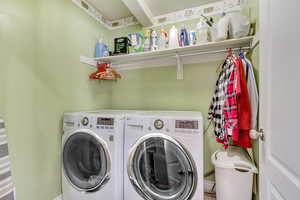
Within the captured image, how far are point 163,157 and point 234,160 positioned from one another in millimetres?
609

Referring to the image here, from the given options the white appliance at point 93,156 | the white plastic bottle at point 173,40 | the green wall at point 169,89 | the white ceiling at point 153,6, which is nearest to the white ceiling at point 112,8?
the white ceiling at point 153,6

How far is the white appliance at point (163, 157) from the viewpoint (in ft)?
3.34

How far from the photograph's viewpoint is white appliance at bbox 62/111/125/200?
1200mm

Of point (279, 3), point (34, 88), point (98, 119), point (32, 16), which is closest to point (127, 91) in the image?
point (98, 119)

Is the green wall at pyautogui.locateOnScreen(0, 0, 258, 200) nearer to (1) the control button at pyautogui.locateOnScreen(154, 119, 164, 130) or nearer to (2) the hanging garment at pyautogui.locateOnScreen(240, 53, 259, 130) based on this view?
(2) the hanging garment at pyautogui.locateOnScreen(240, 53, 259, 130)

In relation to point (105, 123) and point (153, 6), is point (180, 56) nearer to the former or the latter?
point (153, 6)

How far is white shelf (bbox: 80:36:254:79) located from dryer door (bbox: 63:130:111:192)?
1021mm

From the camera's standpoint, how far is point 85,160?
54.2 inches

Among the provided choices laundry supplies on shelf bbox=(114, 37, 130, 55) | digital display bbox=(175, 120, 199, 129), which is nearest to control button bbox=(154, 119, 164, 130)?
digital display bbox=(175, 120, 199, 129)

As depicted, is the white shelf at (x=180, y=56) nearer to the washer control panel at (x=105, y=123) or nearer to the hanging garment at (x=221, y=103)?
the hanging garment at (x=221, y=103)

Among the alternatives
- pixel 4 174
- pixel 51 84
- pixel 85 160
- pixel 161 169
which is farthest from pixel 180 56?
pixel 4 174

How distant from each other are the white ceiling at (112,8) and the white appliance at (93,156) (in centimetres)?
153

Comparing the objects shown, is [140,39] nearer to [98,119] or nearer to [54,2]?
[54,2]

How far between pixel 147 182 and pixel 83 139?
28.9 inches
